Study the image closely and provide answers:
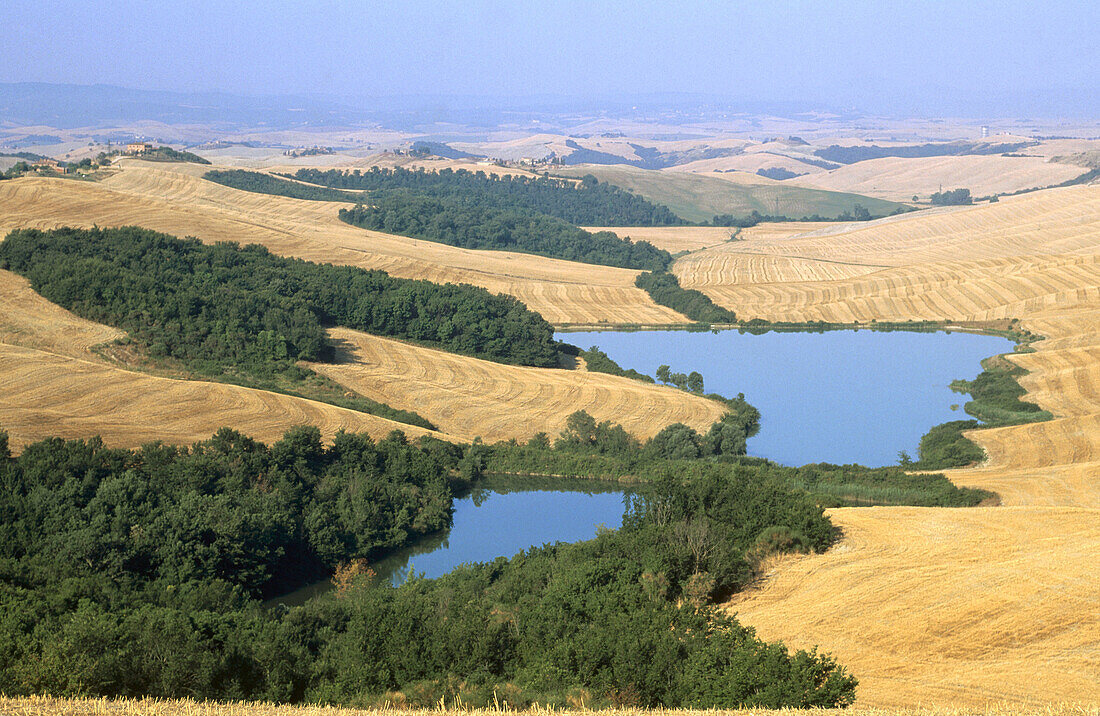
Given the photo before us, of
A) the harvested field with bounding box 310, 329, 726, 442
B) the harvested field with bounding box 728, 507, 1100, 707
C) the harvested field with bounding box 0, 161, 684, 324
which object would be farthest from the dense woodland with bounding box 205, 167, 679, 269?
the harvested field with bounding box 728, 507, 1100, 707

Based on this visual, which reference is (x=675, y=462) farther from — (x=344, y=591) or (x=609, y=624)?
(x=609, y=624)

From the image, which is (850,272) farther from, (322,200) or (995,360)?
(322,200)

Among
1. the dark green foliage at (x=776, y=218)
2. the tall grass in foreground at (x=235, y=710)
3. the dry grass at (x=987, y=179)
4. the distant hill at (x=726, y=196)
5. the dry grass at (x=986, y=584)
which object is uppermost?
the dry grass at (x=987, y=179)

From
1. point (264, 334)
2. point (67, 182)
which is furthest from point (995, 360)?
point (67, 182)

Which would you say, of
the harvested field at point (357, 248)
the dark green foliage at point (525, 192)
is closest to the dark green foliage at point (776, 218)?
the dark green foliage at point (525, 192)

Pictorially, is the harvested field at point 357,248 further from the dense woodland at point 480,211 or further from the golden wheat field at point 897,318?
the dense woodland at point 480,211

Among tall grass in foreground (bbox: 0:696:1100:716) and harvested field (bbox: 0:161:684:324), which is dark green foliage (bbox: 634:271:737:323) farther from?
tall grass in foreground (bbox: 0:696:1100:716)

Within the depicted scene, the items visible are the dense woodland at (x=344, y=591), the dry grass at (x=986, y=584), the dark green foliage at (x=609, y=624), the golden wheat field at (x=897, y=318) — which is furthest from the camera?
the golden wheat field at (x=897, y=318)
